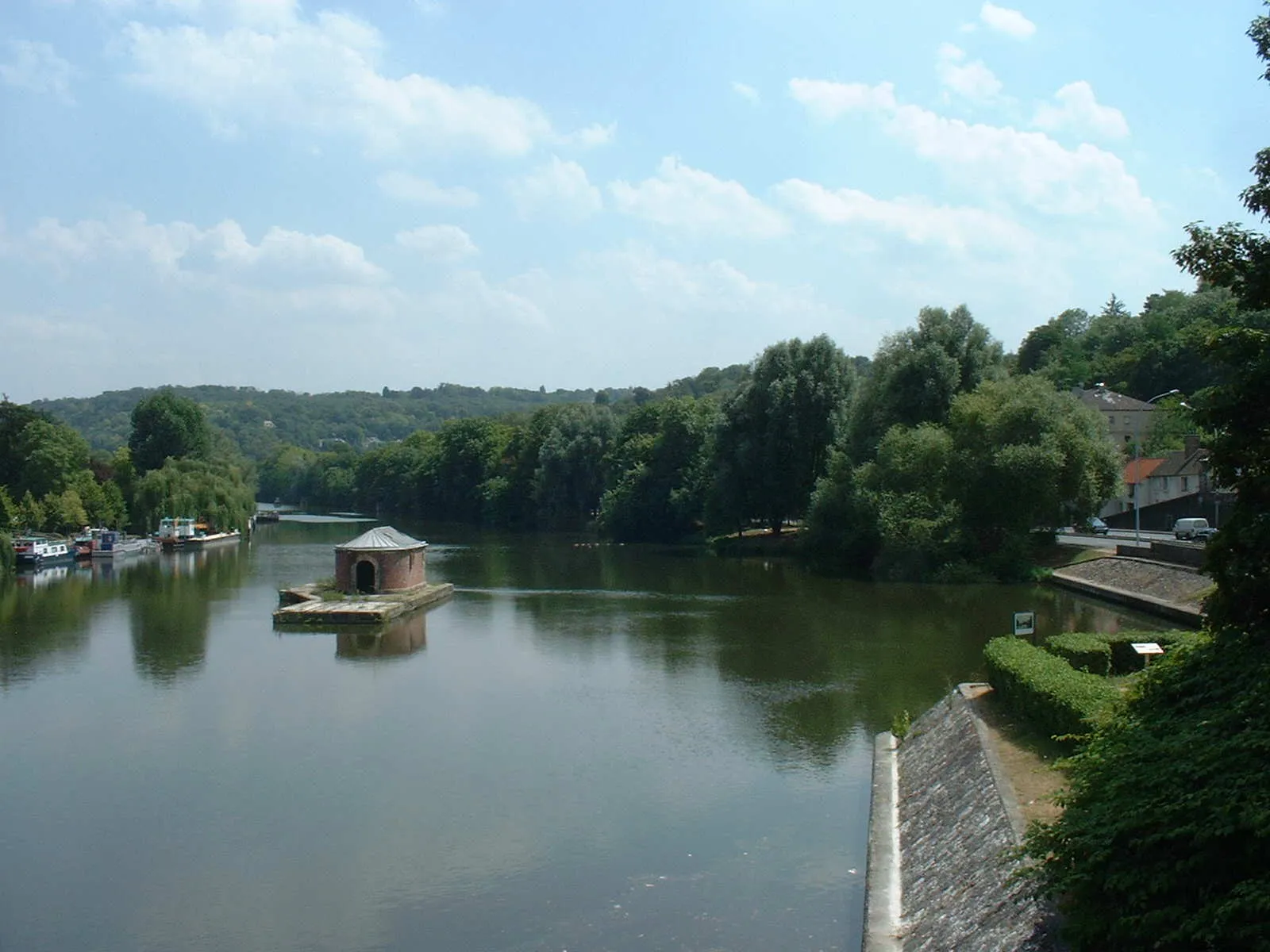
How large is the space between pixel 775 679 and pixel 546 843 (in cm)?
1139

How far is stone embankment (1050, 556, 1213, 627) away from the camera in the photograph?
106 feet

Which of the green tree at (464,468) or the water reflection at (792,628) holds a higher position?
the green tree at (464,468)

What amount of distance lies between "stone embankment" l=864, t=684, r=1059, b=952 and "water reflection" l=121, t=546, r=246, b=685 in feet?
59.2

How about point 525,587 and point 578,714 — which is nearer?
point 578,714

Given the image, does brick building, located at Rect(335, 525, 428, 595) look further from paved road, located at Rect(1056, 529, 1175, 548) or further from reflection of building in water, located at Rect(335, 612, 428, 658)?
paved road, located at Rect(1056, 529, 1175, 548)

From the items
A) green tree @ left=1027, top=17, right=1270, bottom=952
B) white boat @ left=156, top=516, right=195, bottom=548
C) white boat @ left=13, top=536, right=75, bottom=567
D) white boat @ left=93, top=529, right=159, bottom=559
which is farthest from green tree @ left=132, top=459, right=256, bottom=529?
green tree @ left=1027, top=17, right=1270, bottom=952

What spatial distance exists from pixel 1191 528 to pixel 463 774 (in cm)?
4184

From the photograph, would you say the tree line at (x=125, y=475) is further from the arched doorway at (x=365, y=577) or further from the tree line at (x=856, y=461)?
the arched doorway at (x=365, y=577)

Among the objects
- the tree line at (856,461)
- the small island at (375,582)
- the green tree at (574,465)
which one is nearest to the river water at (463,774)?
the small island at (375,582)

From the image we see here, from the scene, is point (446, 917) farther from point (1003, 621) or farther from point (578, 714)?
point (1003, 621)

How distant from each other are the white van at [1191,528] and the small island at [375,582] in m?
31.4

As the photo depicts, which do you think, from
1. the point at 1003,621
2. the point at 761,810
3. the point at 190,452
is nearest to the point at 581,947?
the point at 761,810

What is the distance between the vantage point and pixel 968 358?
173ft

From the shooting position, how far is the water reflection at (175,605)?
1185 inches
